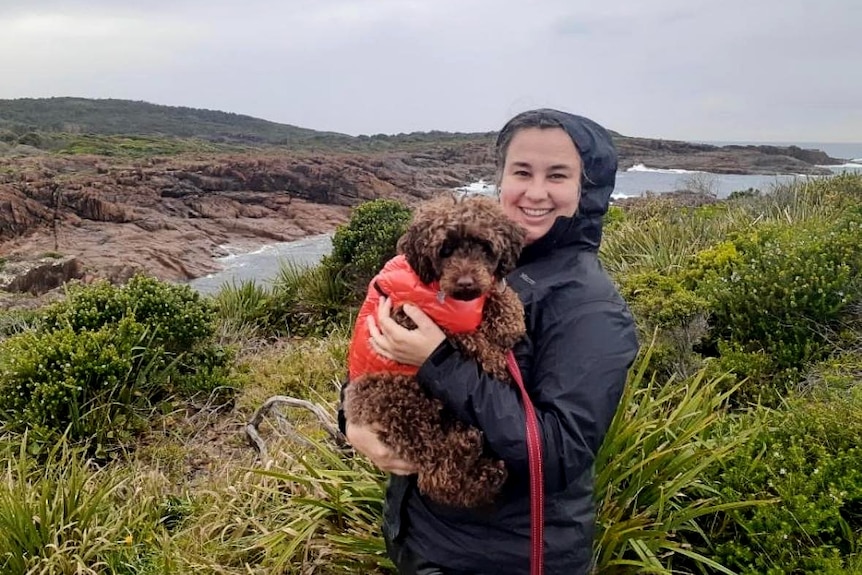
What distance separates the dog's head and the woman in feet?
0.40

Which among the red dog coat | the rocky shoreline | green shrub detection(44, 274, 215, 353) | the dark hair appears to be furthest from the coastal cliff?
the red dog coat

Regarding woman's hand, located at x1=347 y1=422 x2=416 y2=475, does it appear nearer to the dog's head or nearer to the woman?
the woman

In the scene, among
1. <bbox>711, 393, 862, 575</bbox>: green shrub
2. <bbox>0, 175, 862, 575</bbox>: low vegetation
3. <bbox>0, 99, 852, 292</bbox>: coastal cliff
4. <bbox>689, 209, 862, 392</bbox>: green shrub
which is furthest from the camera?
<bbox>0, 99, 852, 292</bbox>: coastal cliff

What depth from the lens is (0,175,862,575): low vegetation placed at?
3.38 metres

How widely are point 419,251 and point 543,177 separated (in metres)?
0.56

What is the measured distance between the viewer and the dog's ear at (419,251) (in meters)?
2.30

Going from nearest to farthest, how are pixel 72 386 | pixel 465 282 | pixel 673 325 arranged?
pixel 465 282 → pixel 673 325 → pixel 72 386

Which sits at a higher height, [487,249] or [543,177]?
[543,177]

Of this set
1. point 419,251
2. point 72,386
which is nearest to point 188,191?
point 72,386

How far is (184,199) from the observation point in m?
32.7

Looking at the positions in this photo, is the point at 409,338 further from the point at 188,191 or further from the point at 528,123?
the point at 188,191

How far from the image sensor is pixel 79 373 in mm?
6008

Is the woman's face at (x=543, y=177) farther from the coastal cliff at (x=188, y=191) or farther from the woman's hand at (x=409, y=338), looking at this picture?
the coastal cliff at (x=188, y=191)

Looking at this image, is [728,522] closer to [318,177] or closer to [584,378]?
[584,378]
